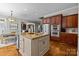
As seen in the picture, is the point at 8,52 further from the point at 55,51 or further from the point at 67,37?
the point at 67,37

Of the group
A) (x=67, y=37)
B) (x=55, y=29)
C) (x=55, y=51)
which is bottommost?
(x=55, y=51)

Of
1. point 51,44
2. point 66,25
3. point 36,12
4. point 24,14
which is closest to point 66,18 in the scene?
point 66,25

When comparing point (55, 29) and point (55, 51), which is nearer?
point (55, 51)

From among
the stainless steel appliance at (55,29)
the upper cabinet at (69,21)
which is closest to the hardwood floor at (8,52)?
the stainless steel appliance at (55,29)

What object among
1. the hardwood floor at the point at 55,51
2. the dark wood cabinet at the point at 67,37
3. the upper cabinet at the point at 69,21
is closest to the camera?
the hardwood floor at the point at 55,51

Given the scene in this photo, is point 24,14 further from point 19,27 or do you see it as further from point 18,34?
point 18,34

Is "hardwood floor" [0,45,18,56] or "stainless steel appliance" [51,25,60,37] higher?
"stainless steel appliance" [51,25,60,37]

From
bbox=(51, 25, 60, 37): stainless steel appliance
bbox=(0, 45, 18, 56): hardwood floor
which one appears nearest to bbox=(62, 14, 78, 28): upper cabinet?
bbox=(51, 25, 60, 37): stainless steel appliance

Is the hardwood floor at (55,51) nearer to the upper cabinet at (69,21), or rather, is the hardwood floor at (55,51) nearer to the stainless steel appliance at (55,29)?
the stainless steel appliance at (55,29)

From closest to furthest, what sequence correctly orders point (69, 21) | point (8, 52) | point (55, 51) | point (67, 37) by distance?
point (8, 52), point (55, 51), point (67, 37), point (69, 21)

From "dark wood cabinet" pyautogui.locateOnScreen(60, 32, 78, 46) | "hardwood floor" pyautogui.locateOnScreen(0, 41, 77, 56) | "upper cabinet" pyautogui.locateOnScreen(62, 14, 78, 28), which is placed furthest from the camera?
"upper cabinet" pyautogui.locateOnScreen(62, 14, 78, 28)

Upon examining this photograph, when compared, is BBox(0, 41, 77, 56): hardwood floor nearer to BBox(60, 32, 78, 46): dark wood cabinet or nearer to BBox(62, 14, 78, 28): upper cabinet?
BBox(60, 32, 78, 46): dark wood cabinet

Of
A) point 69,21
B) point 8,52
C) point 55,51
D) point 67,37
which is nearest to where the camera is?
point 8,52

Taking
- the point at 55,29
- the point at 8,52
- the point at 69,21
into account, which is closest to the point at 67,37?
the point at 55,29
